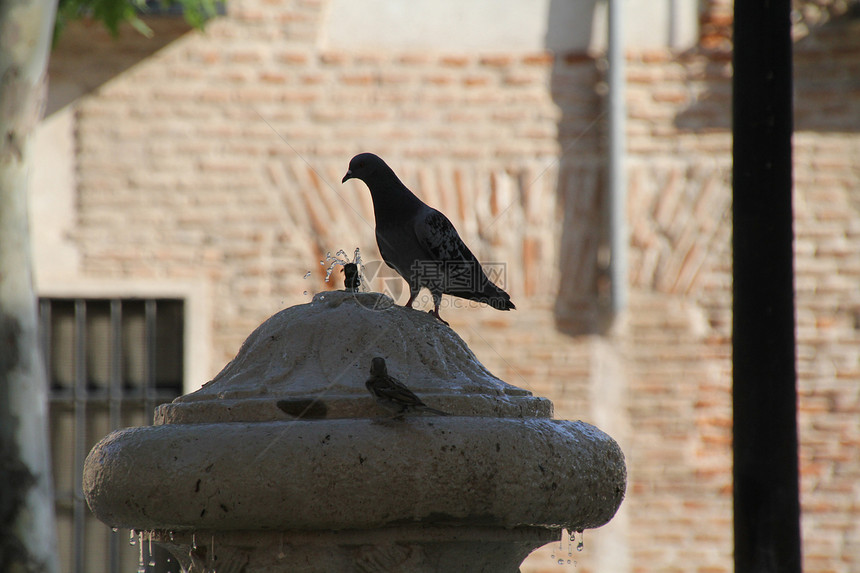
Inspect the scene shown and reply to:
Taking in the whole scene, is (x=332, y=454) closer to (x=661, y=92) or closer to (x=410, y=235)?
(x=410, y=235)

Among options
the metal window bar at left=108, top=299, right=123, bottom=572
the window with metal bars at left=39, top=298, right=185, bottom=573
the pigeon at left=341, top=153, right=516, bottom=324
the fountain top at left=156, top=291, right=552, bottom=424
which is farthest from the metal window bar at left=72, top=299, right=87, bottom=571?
the fountain top at left=156, top=291, right=552, bottom=424

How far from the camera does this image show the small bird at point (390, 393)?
1.85 m

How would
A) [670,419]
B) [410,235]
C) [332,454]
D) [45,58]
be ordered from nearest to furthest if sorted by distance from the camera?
[332,454]
[410,235]
[45,58]
[670,419]

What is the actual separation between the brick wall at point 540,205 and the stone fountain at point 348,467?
3496 mm

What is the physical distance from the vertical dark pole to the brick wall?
3.29 meters

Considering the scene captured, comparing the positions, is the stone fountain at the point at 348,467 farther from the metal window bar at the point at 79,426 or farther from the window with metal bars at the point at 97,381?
the metal window bar at the point at 79,426

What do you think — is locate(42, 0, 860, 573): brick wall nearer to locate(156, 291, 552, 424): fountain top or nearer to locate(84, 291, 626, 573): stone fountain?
locate(156, 291, 552, 424): fountain top

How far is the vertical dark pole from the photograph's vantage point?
2229 mm

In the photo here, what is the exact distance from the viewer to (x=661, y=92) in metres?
5.80

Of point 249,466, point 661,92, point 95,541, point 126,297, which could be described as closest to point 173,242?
point 126,297

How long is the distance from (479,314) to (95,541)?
2571 mm

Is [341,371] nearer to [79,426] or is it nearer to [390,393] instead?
[390,393]

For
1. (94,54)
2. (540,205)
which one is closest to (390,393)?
(540,205)

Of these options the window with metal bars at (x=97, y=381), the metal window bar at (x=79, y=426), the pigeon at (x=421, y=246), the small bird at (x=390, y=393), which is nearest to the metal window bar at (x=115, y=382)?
the window with metal bars at (x=97, y=381)
